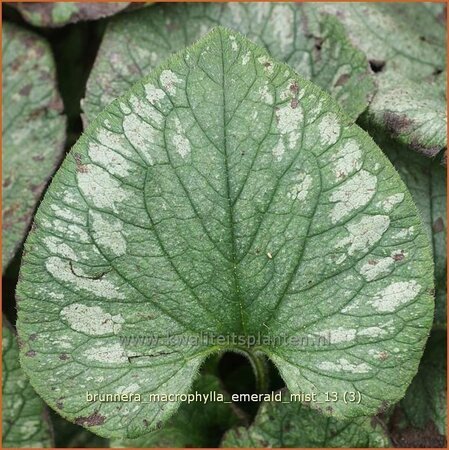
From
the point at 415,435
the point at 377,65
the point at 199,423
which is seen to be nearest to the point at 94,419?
the point at 199,423

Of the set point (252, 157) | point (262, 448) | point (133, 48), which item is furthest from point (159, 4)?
point (262, 448)

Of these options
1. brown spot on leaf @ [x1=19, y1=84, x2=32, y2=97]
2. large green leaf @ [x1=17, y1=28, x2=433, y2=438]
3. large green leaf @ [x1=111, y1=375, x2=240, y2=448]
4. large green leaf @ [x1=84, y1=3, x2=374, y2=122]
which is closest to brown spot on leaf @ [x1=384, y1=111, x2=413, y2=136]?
large green leaf @ [x1=84, y1=3, x2=374, y2=122]

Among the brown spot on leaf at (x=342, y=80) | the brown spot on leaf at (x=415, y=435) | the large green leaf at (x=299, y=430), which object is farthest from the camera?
the brown spot on leaf at (x=342, y=80)

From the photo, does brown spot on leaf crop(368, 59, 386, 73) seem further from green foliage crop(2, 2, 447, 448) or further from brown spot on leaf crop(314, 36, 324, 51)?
green foliage crop(2, 2, 447, 448)

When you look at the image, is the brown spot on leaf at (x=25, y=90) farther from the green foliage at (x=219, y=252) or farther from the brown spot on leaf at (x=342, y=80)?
the brown spot on leaf at (x=342, y=80)

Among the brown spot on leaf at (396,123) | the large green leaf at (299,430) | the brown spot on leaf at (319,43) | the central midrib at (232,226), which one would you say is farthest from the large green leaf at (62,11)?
the large green leaf at (299,430)

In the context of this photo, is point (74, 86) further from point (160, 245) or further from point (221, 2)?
point (160, 245)

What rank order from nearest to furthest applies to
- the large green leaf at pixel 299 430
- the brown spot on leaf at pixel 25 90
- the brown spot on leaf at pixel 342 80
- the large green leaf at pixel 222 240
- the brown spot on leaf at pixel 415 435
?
the large green leaf at pixel 222 240 < the large green leaf at pixel 299 430 < the brown spot on leaf at pixel 415 435 < the brown spot on leaf at pixel 342 80 < the brown spot on leaf at pixel 25 90
